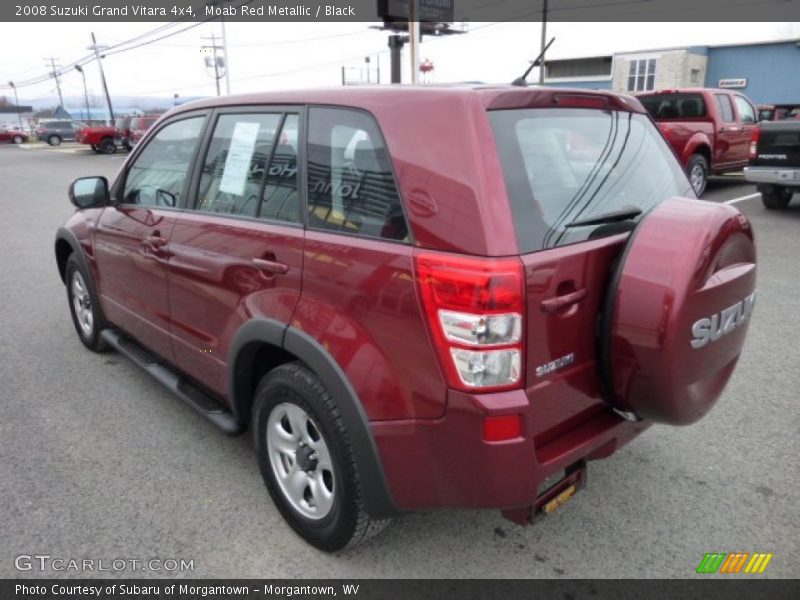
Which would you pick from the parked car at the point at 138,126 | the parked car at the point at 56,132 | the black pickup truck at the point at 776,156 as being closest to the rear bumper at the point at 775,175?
the black pickup truck at the point at 776,156

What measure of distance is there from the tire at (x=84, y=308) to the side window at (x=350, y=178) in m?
2.61

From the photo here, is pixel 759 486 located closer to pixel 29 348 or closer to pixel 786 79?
pixel 29 348

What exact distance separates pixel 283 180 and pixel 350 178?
0.43 m

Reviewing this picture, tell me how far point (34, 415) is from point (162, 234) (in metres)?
1.46

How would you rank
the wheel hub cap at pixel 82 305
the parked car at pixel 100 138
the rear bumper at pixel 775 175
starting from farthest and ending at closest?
1. the parked car at pixel 100 138
2. the rear bumper at pixel 775 175
3. the wheel hub cap at pixel 82 305

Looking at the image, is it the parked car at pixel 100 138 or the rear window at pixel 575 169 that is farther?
the parked car at pixel 100 138

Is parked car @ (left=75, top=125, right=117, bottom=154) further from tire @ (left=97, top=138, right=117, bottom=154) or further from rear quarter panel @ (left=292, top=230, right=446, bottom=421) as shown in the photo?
rear quarter panel @ (left=292, top=230, right=446, bottom=421)

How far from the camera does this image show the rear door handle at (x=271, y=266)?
2.34 meters

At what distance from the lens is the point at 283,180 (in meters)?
2.51

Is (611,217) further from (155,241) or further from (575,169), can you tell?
(155,241)

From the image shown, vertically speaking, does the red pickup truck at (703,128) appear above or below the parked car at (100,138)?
above

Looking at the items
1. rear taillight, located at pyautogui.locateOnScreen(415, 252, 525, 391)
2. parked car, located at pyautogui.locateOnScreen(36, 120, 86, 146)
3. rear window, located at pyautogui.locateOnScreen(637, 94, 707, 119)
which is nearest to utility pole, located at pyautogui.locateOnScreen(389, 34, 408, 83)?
rear window, located at pyautogui.locateOnScreen(637, 94, 707, 119)

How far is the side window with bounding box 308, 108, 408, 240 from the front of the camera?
205cm

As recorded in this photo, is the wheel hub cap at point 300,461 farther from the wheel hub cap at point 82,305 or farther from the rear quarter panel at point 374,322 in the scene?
the wheel hub cap at point 82,305
